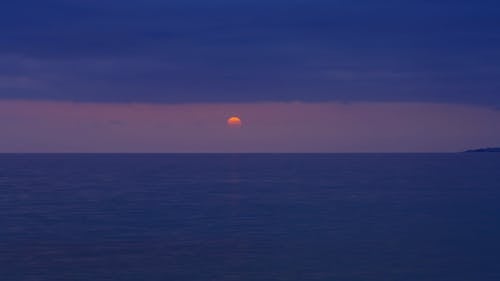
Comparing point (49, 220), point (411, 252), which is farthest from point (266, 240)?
point (49, 220)

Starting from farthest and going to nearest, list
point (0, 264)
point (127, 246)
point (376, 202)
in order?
point (376, 202) → point (127, 246) → point (0, 264)

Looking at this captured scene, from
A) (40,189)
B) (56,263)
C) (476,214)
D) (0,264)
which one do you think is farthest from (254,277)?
(40,189)

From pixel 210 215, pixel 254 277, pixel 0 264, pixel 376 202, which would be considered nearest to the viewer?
pixel 254 277

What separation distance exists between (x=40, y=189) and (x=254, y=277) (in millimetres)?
65800

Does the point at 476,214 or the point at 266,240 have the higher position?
the point at 476,214

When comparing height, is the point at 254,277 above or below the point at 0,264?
below

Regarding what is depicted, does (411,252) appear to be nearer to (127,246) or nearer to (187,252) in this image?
(187,252)

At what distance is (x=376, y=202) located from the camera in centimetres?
7038

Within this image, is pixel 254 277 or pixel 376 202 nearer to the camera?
pixel 254 277

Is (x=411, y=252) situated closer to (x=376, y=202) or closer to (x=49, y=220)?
(x=49, y=220)

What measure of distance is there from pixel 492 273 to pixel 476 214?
2581cm

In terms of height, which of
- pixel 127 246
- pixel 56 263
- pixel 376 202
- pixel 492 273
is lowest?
pixel 492 273

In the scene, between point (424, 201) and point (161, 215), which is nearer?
point (161, 215)

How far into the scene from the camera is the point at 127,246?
39.8 metres
